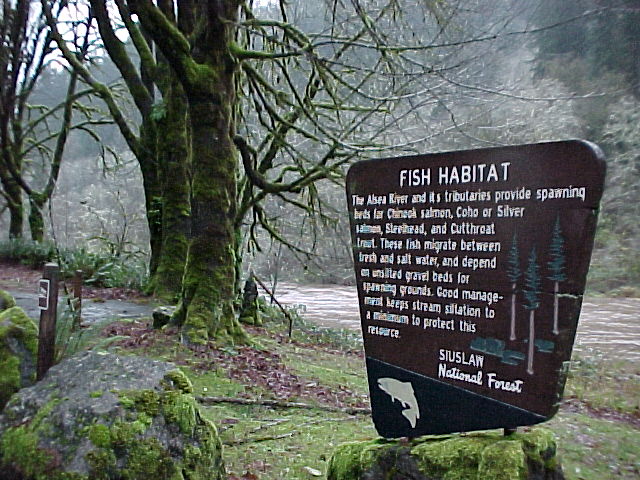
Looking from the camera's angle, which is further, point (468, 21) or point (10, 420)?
point (468, 21)

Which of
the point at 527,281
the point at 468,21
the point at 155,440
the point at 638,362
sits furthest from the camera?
the point at 638,362

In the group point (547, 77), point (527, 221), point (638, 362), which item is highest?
point (547, 77)

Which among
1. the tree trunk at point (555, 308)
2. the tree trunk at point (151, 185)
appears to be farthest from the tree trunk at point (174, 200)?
the tree trunk at point (555, 308)

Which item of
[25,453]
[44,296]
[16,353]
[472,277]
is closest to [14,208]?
[16,353]

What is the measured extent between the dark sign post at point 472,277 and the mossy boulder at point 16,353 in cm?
239

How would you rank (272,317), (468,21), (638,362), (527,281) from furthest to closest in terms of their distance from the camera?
(272,317)
(638,362)
(468,21)
(527,281)

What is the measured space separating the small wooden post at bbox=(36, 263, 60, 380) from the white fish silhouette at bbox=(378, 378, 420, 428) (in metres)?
2.25

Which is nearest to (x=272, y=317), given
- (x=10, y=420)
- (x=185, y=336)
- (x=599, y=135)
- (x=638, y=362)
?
(x=185, y=336)

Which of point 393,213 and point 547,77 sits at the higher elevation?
point 547,77

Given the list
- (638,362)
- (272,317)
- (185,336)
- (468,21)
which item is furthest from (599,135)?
(185,336)

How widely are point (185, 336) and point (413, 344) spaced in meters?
5.09

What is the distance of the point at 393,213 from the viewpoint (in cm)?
381

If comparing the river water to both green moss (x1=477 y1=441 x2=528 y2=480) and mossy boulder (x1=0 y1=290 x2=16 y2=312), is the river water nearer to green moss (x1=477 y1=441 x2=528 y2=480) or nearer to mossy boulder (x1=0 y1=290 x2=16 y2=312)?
green moss (x1=477 y1=441 x2=528 y2=480)

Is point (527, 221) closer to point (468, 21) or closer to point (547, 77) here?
point (468, 21)
